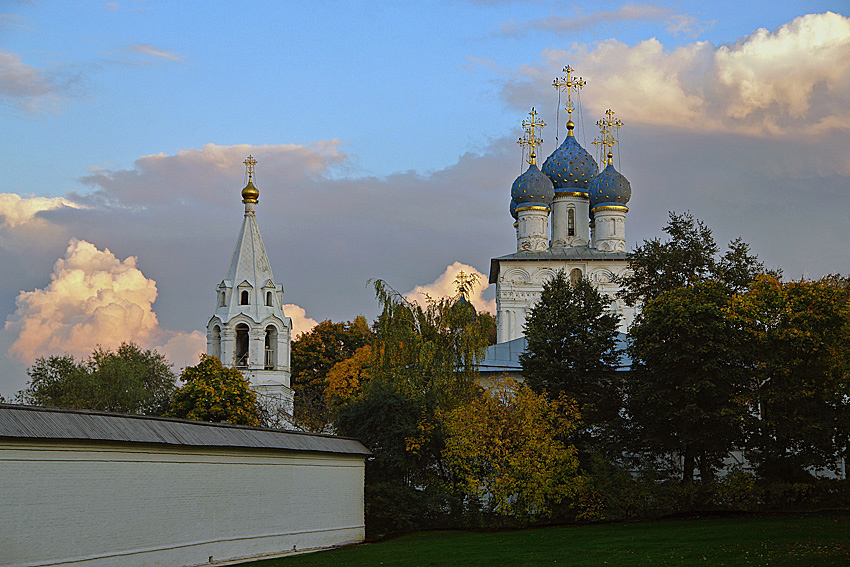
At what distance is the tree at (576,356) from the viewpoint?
27766 mm

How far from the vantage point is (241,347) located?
44594mm

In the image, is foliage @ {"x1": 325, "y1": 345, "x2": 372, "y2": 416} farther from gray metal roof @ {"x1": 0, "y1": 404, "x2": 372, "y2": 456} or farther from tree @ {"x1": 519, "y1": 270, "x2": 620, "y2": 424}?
gray metal roof @ {"x1": 0, "y1": 404, "x2": 372, "y2": 456}

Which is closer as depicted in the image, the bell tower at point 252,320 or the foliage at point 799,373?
the foliage at point 799,373

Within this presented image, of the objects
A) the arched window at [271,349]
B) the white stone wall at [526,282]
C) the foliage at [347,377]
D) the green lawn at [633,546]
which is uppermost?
the white stone wall at [526,282]

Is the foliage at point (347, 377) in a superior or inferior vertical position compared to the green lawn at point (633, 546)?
superior

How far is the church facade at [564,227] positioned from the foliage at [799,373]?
1107 inches

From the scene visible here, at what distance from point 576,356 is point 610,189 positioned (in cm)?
3013

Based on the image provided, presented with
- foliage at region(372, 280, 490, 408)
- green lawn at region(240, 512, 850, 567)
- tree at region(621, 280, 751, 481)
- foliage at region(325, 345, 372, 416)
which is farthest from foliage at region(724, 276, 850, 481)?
foliage at region(325, 345, 372, 416)

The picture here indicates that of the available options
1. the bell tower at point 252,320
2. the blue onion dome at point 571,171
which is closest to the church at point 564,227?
the blue onion dome at point 571,171

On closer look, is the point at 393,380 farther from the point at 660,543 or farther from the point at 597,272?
the point at 597,272

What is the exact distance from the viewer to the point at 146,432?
1794 centimetres

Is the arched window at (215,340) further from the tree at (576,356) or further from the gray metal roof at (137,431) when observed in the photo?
the gray metal roof at (137,431)

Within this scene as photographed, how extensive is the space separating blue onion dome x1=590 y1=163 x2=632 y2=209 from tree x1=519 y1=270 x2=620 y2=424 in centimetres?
2801

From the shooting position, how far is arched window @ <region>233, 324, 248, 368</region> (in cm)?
4384
